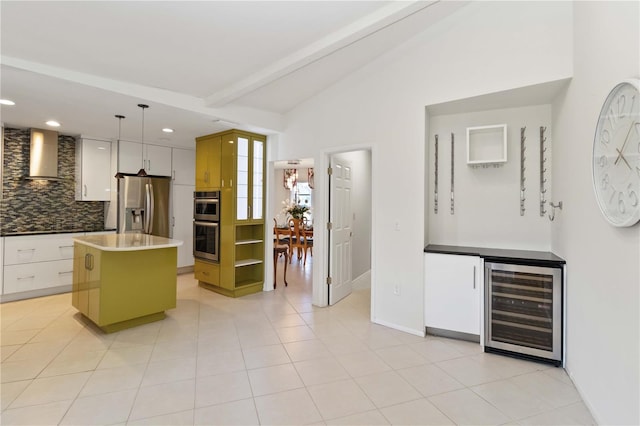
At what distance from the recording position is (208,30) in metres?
2.59

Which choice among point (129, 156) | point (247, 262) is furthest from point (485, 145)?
point (129, 156)

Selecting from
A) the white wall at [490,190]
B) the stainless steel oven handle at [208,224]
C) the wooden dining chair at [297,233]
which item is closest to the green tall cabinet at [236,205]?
the stainless steel oven handle at [208,224]

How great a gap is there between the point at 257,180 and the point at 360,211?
6.18 feet

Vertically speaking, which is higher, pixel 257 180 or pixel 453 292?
pixel 257 180

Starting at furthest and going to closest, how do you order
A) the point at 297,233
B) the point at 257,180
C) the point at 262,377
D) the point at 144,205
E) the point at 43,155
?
1. the point at 297,233
2. the point at 144,205
3. the point at 257,180
4. the point at 43,155
5. the point at 262,377

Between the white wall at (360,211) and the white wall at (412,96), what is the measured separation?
1.00m

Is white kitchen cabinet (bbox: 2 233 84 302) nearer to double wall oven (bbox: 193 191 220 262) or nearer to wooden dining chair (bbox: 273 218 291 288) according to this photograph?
double wall oven (bbox: 193 191 220 262)

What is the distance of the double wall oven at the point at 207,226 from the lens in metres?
4.79

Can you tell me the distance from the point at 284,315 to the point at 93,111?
3.39 meters

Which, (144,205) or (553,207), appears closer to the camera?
(553,207)

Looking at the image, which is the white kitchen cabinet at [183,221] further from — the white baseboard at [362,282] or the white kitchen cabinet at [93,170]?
the white baseboard at [362,282]

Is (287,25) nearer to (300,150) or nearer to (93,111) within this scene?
(300,150)

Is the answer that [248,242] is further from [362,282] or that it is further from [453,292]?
[453,292]

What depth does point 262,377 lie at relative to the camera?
97.9 inches
